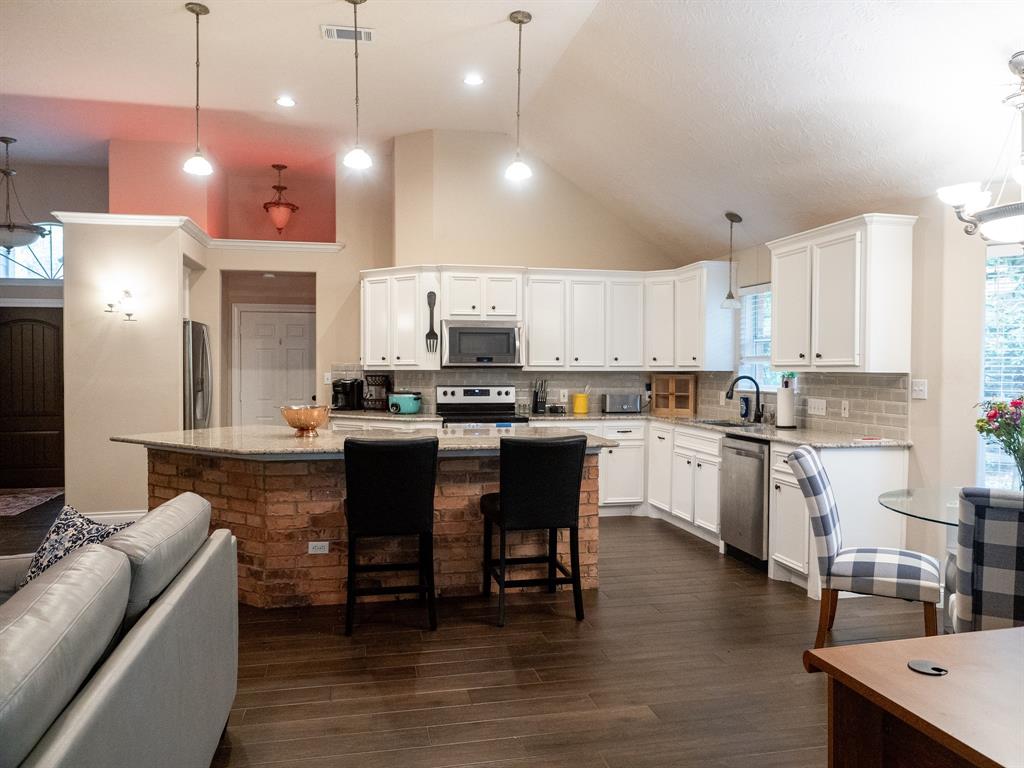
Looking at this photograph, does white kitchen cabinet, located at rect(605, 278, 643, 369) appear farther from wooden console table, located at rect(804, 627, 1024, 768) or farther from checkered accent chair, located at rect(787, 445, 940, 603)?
wooden console table, located at rect(804, 627, 1024, 768)

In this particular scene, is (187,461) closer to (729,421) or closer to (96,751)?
(96,751)

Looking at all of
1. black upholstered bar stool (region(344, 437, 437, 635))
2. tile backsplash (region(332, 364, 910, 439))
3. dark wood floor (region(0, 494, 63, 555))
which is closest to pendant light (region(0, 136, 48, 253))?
dark wood floor (region(0, 494, 63, 555))

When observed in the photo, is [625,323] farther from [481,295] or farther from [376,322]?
[376,322]

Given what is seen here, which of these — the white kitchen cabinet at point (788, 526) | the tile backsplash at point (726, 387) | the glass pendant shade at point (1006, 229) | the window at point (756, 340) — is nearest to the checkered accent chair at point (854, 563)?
the white kitchen cabinet at point (788, 526)

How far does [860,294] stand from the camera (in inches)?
161

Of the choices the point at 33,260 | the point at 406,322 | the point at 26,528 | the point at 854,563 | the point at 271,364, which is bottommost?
the point at 26,528

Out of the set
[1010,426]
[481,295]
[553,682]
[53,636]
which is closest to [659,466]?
[481,295]

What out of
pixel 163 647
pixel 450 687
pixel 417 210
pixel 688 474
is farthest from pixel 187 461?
pixel 688 474

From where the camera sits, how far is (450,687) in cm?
286

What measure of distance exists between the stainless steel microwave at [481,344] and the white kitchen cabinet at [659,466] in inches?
57.2

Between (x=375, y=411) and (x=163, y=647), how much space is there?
15.8ft

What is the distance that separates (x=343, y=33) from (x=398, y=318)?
2532 mm

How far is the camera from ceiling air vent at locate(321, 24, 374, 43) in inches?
171

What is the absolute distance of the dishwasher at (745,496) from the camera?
4.52m
